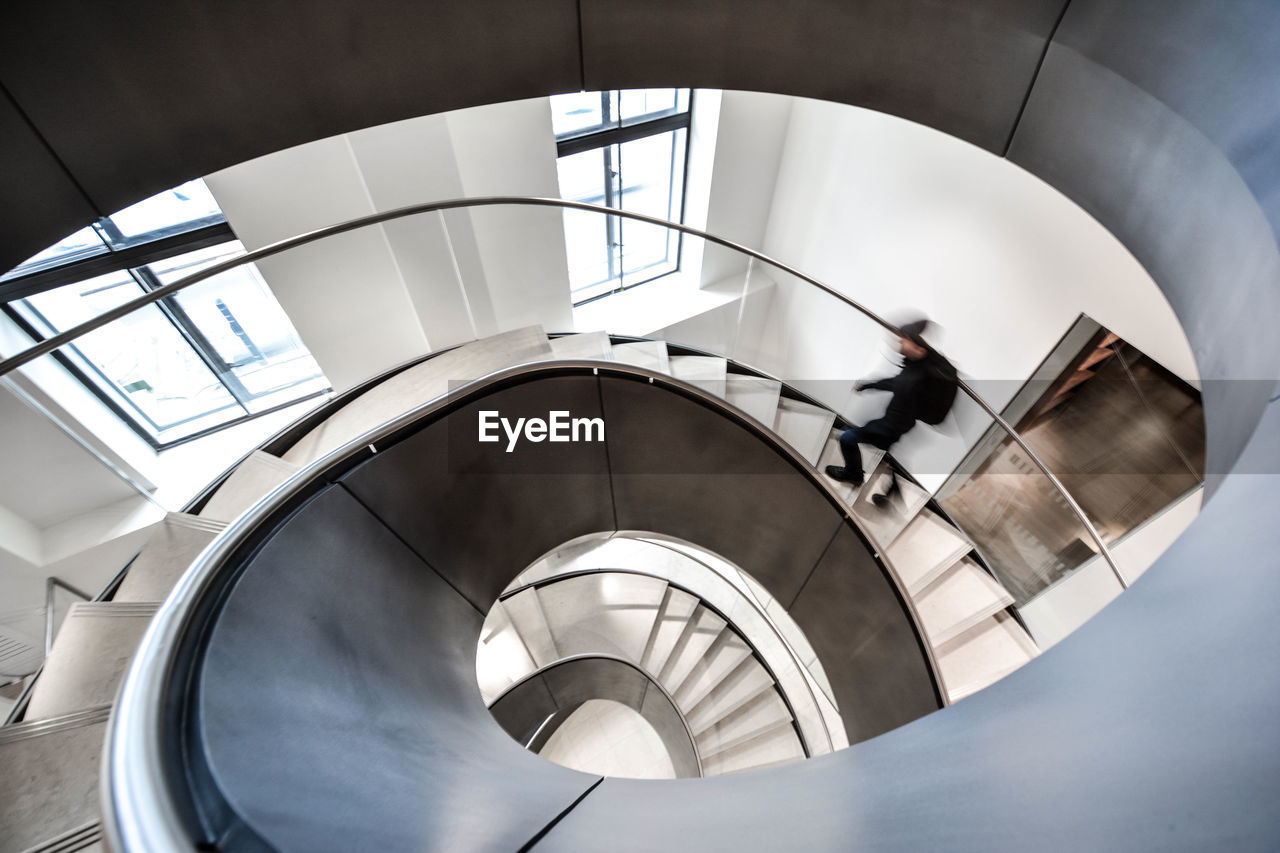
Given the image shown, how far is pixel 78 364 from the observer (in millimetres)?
4988

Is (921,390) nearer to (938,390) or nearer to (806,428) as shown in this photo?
(938,390)

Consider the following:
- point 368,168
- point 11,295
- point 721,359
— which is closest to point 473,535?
point 721,359

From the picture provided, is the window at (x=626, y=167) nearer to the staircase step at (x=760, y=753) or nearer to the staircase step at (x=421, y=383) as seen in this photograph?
the staircase step at (x=421, y=383)

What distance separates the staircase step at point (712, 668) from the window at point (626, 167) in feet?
15.8

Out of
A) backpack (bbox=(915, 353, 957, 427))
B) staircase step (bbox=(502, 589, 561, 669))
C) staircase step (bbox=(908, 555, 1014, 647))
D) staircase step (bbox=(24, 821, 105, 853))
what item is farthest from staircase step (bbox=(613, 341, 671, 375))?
staircase step (bbox=(502, 589, 561, 669))

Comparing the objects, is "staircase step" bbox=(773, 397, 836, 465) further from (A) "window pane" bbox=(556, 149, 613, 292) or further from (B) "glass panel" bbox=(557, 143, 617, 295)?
(A) "window pane" bbox=(556, 149, 613, 292)

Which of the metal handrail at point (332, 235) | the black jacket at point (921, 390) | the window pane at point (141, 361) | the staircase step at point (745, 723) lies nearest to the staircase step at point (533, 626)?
the staircase step at point (745, 723)

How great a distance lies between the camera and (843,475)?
4.71 metres

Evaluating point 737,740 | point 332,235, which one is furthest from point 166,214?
point 737,740

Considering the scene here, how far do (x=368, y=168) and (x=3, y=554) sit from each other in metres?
3.88

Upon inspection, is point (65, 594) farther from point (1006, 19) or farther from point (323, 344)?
point (1006, 19)

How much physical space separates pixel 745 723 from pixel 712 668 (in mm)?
763

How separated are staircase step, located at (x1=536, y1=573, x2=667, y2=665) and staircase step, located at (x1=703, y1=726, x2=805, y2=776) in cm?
164

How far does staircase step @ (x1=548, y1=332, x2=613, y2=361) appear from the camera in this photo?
184 inches
